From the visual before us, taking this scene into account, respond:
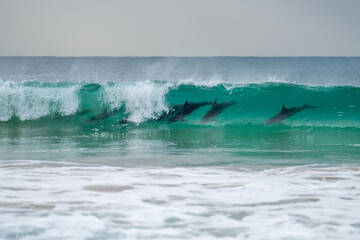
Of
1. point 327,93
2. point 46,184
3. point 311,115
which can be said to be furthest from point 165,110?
point 46,184

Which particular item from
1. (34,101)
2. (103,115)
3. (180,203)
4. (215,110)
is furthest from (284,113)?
(180,203)

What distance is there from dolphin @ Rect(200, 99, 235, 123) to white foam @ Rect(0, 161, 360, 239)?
20.8 feet

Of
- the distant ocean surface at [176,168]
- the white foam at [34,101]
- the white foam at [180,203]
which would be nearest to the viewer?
the white foam at [180,203]

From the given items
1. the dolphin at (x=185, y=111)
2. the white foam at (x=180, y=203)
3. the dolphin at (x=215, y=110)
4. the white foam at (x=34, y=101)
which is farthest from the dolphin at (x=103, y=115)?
the white foam at (x=180, y=203)

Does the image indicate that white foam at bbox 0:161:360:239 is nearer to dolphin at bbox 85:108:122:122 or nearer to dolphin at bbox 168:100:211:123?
dolphin at bbox 168:100:211:123

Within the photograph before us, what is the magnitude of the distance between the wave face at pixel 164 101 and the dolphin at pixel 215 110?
0.11m

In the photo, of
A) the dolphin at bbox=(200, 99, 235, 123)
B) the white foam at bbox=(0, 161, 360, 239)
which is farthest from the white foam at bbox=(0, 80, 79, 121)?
the white foam at bbox=(0, 161, 360, 239)

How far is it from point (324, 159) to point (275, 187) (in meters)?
1.94

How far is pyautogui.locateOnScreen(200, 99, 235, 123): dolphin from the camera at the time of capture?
11.9m

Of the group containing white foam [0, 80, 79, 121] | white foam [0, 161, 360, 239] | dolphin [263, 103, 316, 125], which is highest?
white foam [0, 80, 79, 121]

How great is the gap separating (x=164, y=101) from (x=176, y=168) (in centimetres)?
700

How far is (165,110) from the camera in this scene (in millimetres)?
12180

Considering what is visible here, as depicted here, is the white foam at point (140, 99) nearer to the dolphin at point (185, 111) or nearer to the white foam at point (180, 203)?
the dolphin at point (185, 111)

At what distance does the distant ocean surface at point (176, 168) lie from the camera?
3.52 metres
